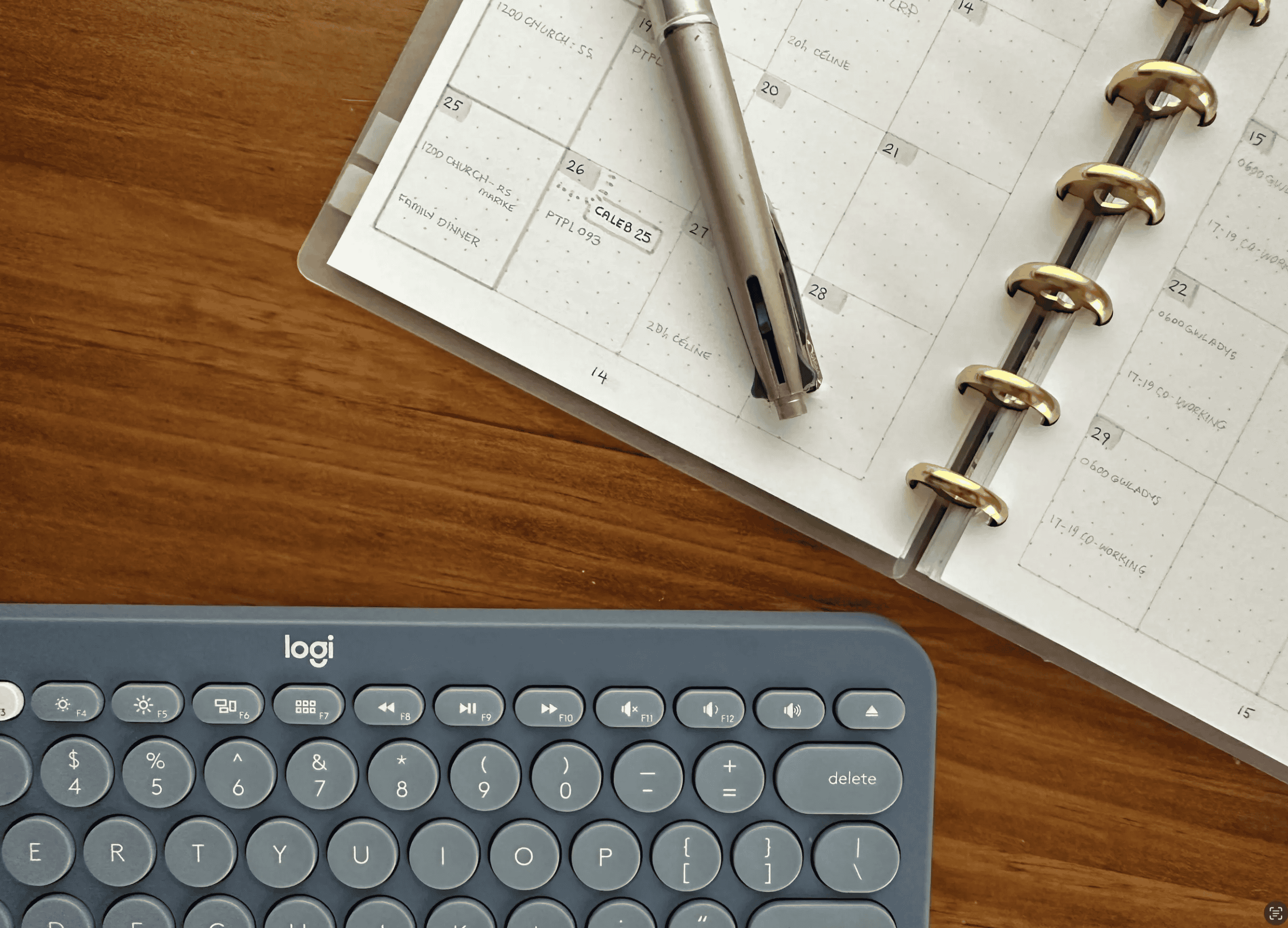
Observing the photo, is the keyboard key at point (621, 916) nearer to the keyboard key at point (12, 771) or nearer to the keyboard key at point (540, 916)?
the keyboard key at point (540, 916)

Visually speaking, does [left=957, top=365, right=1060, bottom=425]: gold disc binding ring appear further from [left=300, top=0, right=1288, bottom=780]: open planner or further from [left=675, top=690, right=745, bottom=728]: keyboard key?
[left=675, top=690, right=745, bottom=728]: keyboard key

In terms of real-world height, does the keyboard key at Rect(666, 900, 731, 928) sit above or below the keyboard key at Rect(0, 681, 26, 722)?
above

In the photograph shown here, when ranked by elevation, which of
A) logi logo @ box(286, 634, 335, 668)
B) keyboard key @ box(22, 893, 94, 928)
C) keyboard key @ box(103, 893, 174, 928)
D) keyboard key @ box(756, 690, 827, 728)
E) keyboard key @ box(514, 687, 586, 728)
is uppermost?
keyboard key @ box(756, 690, 827, 728)

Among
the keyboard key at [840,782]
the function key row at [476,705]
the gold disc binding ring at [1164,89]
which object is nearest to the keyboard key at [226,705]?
the function key row at [476,705]

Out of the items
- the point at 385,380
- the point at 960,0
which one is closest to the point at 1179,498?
A: the point at 960,0

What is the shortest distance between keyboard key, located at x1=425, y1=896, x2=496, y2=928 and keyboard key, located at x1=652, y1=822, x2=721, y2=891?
7 centimetres

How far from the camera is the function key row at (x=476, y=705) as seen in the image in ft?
1.09

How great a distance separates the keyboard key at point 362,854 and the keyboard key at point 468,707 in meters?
0.05

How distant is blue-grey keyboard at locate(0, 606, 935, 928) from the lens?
33 cm

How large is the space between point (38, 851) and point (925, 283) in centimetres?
42

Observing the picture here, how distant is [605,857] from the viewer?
337 mm

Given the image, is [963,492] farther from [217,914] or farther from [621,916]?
[217,914]

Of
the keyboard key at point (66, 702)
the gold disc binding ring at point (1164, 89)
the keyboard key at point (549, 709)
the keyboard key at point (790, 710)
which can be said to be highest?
the gold disc binding ring at point (1164, 89)

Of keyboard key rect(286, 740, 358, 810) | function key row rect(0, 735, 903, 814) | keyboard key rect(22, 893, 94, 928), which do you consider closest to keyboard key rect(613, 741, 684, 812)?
function key row rect(0, 735, 903, 814)
